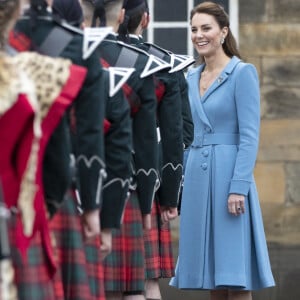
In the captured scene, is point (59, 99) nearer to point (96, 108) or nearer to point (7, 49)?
point (7, 49)

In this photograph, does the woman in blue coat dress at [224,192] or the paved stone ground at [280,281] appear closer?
the woman in blue coat dress at [224,192]

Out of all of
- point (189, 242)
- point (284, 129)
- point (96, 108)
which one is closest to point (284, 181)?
point (284, 129)

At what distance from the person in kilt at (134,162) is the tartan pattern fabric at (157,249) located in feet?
2.84

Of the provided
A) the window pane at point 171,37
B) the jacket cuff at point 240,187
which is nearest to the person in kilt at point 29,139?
the jacket cuff at point 240,187

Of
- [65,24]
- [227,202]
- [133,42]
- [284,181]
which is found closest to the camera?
[65,24]

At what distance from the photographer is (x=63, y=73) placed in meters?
5.19

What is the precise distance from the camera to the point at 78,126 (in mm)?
5773

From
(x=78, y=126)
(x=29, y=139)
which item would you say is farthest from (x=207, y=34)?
(x=29, y=139)

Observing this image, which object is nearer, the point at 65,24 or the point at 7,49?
the point at 7,49

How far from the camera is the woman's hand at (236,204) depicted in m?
8.81

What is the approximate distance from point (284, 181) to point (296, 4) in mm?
1544

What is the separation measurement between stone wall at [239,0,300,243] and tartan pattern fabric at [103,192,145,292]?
6443mm

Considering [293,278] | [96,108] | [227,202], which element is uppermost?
[96,108]

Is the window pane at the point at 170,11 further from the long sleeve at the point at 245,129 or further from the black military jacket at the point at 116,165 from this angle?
the black military jacket at the point at 116,165
